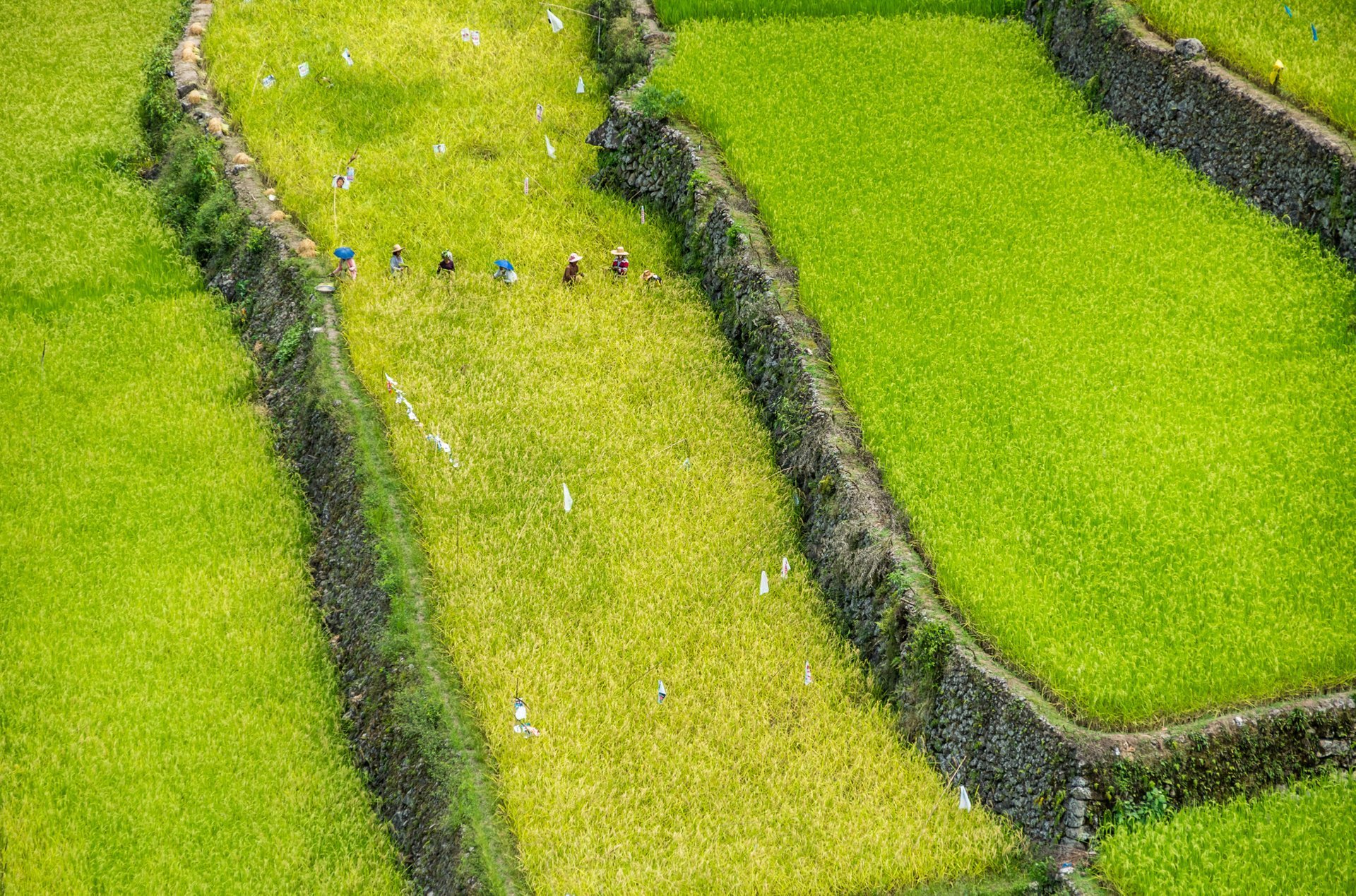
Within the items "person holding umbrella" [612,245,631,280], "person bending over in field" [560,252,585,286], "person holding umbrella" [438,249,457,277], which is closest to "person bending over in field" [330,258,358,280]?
"person holding umbrella" [438,249,457,277]

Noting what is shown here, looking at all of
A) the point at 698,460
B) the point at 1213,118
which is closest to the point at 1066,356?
the point at 698,460

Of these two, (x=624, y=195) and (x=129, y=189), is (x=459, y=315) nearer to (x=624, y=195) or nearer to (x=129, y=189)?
(x=624, y=195)

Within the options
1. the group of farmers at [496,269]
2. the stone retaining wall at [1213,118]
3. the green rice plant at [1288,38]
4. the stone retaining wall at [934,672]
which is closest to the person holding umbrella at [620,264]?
the group of farmers at [496,269]

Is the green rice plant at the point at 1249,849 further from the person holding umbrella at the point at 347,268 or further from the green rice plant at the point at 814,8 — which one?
the green rice plant at the point at 814,8

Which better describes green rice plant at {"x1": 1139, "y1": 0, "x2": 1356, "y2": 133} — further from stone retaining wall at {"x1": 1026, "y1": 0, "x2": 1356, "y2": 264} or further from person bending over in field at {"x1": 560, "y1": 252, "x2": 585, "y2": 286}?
person bending over in field at {"x1": 560, "y1": 252, "x2": 585, "y2": 286}

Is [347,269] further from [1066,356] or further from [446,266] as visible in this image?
[1066,356]

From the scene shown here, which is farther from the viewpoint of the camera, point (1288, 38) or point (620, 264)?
point (1288, 38)

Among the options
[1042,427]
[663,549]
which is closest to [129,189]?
[663,549]
